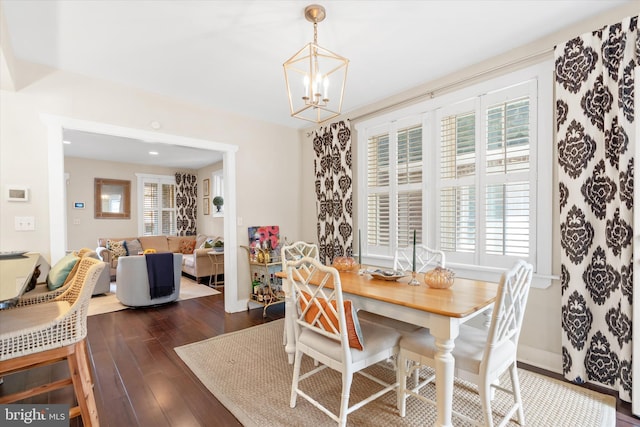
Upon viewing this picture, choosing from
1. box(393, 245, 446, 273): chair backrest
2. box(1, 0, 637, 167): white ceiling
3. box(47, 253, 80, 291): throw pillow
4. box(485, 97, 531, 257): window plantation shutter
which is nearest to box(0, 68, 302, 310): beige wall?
box(1, 0, 637, 167): white ceiling

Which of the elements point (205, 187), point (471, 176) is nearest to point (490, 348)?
point (471, 176)

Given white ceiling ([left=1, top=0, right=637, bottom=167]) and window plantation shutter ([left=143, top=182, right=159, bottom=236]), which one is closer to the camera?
white ceiling ([left=1, top=0, right=637, bottom=167])

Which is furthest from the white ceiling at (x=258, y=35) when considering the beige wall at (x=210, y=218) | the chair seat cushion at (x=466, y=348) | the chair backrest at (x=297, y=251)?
the beige wall at (x=210, y=218)

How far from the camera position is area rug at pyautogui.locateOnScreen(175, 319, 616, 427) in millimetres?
1822

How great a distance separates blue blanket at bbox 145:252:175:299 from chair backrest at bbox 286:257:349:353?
3.08m

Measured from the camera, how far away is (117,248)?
5957 millimetres

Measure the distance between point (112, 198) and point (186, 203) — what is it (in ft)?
5.21

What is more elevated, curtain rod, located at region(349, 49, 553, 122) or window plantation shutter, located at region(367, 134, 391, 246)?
curtain rod, located at region(349, 49, 553, 122)

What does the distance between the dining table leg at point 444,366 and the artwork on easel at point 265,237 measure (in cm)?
294

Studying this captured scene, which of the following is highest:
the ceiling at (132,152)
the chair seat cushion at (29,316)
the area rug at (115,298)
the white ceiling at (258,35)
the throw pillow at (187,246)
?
the white ceiling at (258,35)

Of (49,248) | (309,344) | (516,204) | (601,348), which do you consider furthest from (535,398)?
(49,248)

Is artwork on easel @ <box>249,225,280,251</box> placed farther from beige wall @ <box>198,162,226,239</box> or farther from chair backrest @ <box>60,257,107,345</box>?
beige wall @ <box>198,162,226,239</box>

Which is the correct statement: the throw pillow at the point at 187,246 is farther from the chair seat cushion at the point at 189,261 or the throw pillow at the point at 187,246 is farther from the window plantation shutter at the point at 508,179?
the window plantation shutter at the point at 508,179

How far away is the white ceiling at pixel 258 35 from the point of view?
79.3 inches
